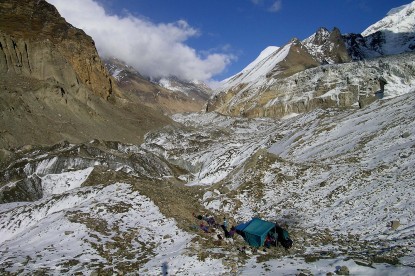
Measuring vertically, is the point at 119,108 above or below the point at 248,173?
above

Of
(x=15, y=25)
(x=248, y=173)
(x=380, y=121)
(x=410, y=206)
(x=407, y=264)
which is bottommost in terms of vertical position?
(x=407, y=264)

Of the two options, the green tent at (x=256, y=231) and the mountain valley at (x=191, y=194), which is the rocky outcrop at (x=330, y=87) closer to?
the mountain valley at (x=191, y=194)

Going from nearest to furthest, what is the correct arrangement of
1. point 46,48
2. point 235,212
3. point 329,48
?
point 235,212 → point 46,48 → point 329,48

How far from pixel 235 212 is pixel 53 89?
5215 cm

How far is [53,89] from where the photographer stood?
64688 millimetres

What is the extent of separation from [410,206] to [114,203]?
15276 millimetres

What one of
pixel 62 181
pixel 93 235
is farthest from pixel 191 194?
pixel 62 181

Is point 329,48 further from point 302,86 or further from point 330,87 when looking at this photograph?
point 330,87

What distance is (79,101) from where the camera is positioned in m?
70.9

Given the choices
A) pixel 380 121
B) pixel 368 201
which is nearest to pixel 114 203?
pixel 368 201

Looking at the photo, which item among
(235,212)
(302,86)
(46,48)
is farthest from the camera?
(302,86)

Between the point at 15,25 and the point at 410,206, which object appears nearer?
the point at 410,206

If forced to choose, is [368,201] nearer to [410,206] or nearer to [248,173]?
[410,206]

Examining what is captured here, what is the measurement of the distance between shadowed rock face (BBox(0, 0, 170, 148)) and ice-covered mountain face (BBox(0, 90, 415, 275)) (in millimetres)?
17856
